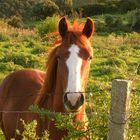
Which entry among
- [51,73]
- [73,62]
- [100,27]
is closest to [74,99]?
[73,62]

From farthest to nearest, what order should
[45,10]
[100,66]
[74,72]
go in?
[45,10] → [100,66] → [74,72]

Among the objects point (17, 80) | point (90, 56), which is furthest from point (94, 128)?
point (17, 80)

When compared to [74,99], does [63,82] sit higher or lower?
higher

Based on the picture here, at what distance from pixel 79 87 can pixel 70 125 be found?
732 mm

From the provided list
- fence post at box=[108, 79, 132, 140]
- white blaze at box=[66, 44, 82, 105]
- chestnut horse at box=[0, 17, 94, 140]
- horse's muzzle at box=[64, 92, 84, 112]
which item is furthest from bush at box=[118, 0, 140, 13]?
fence post at box=[108, 79, 132, 140]

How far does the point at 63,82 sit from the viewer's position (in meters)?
4.42

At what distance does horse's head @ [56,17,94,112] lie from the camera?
4090mm

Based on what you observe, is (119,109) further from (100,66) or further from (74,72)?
(100,66)

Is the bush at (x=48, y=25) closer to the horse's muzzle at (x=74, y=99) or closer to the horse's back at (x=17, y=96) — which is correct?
the horse's back at (x=17, y=96)

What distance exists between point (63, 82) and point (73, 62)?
22 centimetres

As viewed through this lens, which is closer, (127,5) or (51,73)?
(51,73)

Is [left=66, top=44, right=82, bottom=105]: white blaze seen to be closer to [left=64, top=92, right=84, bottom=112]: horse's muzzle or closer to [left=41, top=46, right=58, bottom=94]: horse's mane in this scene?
[left=64, top=92, right=84, bottom=112]: horse's muzzle

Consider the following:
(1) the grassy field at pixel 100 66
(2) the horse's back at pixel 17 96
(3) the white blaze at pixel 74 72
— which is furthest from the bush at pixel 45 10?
(3) the white blaze at pixel 74 72

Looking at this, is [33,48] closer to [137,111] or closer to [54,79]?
[54,79]
